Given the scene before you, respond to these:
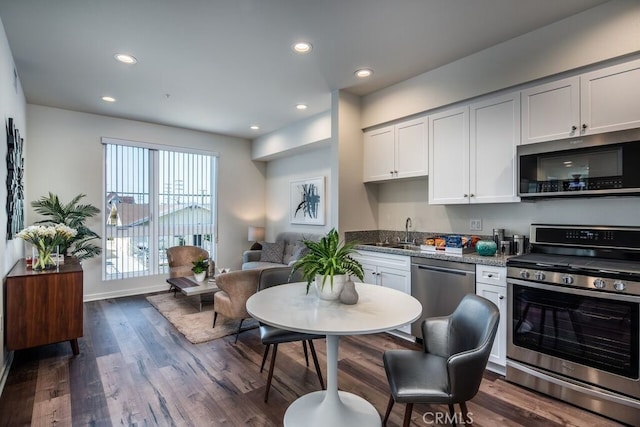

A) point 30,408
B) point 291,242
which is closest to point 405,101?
point 291,242

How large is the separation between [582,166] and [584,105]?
456mm

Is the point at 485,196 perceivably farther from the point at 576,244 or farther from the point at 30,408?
the point at 30,408

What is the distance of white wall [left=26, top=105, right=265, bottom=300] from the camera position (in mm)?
4516

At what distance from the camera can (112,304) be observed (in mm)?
4703

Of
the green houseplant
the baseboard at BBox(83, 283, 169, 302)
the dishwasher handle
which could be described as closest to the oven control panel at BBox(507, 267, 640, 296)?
the dishwasher handle

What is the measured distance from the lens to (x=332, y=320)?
163 cm

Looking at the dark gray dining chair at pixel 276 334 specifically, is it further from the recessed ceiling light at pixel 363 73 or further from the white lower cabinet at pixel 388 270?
the recessed ceiling light at pixel 363 73

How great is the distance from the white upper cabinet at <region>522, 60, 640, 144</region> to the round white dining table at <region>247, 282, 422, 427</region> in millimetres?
1856

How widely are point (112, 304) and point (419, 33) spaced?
5.15 metres

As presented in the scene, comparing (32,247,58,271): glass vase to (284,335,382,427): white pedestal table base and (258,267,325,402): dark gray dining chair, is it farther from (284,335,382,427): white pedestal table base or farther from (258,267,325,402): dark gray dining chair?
(284,335,382,427): white pedestal table base

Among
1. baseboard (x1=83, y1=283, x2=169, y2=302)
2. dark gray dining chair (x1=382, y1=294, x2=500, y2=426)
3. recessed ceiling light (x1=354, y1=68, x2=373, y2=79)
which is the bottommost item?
baseboard (x1=83, y1=283, x2=169, y2=302)

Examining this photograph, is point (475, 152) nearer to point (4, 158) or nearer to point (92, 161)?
point (4, 158)

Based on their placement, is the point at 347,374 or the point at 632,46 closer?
the point at 632,46

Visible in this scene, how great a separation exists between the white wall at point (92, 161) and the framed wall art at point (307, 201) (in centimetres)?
126
